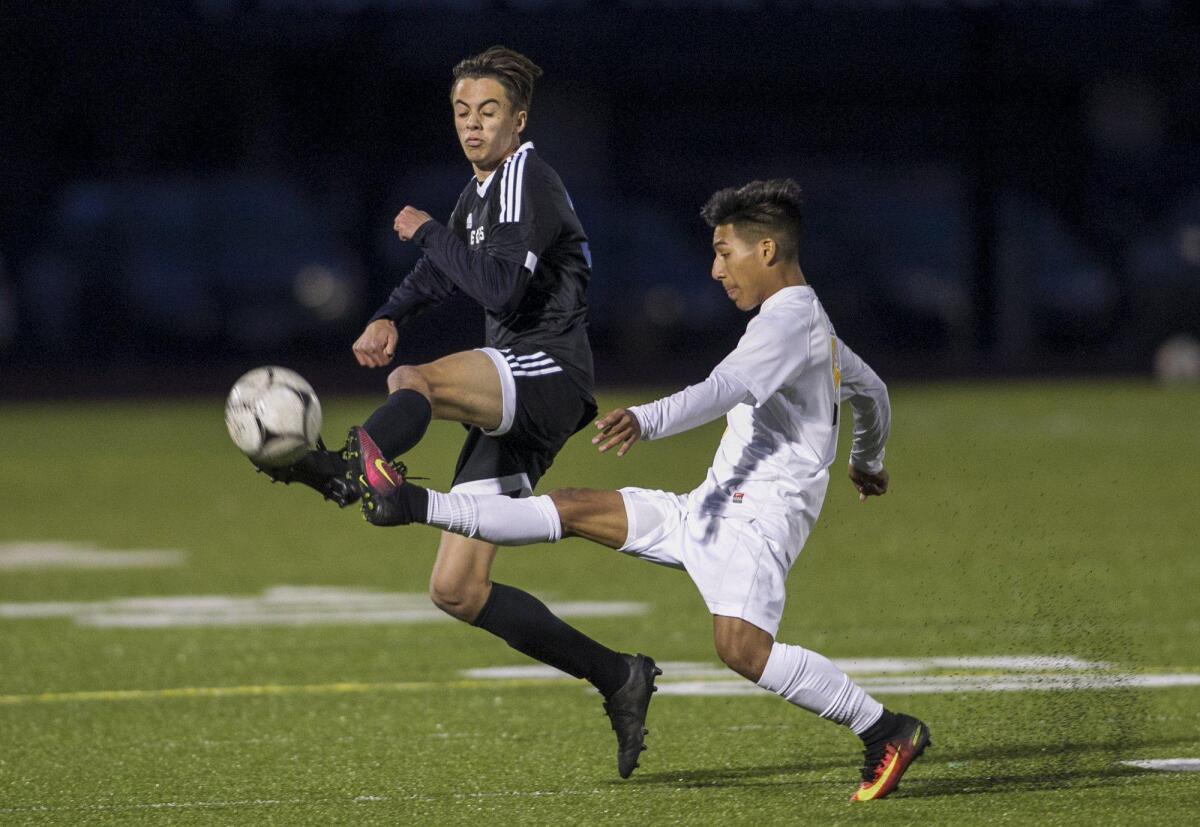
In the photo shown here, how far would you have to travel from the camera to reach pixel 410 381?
18.6 ft

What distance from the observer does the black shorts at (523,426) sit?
5.84m

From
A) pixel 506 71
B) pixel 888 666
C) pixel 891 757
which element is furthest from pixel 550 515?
pixel 888 666

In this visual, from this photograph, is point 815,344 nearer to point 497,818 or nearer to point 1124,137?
point 497,818

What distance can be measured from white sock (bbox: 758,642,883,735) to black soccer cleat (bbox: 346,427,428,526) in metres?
1.01

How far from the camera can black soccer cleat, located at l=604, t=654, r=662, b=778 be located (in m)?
5.80

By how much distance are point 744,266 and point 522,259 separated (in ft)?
2.17

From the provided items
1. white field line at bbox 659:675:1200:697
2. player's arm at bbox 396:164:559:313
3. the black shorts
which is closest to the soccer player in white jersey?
the black shorts

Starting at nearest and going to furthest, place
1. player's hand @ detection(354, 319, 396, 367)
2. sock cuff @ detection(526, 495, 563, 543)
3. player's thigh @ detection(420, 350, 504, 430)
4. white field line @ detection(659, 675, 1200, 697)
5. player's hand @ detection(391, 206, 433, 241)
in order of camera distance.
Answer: sock cuff @ detection(526, 495, 563, 543) → player's thigh @ detection(420, 350, 504, 430) → player's hand @ detection(391, 206, 433, 241) → player's hand @ detection(354, 319, 396, 367) → white field line @ detection(659, 675, 1200, 697)

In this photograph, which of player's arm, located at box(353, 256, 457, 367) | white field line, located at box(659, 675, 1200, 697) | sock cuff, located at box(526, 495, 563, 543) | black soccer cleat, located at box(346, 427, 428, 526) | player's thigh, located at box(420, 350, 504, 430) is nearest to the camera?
black soccer cleat, located at box(346, 427, 428, 526)

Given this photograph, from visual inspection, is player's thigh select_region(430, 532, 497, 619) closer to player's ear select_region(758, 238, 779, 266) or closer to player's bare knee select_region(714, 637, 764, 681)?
player's bare knee select_region(714, 637, 764, 681)

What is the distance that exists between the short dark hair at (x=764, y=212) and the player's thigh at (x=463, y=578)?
1251mm

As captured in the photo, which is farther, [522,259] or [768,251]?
[522,259]

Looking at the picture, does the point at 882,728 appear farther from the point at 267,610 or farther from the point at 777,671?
the point at 267,610

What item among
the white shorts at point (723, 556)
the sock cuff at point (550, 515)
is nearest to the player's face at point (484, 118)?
the sock cuff at point (550, 515)
